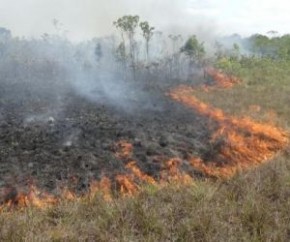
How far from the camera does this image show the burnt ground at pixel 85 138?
905 cm

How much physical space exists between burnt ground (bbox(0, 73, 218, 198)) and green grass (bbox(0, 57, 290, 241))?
132 cm

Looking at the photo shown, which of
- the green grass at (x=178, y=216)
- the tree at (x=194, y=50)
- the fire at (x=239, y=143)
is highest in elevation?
the green grass at (x=178, y=216)

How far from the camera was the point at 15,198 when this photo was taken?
7824 millimetres

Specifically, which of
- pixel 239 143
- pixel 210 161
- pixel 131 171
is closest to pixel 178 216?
pixel 131 171

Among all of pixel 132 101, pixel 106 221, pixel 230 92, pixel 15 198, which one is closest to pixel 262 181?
pixel 106 221

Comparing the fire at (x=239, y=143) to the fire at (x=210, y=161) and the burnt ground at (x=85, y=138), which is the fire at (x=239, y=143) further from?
the burnt ground at (x=85, y=138)

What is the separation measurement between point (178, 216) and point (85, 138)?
16.5 ft

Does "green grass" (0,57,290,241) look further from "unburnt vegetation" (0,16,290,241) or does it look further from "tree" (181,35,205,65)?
"tree" (181,35,205,65)

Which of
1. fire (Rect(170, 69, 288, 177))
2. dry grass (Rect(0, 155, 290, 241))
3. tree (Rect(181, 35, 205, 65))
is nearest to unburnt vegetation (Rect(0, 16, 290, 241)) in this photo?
dry grass (Rect(0, 155, 290, 241))

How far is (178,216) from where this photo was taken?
267 inches

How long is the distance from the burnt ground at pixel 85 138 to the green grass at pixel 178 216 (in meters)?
1.32

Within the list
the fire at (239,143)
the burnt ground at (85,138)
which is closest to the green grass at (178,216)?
the fire at (239,143)

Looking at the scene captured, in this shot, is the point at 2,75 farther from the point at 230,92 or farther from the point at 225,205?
the point at 225,205

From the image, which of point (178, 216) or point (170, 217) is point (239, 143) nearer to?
point (178, 216)
